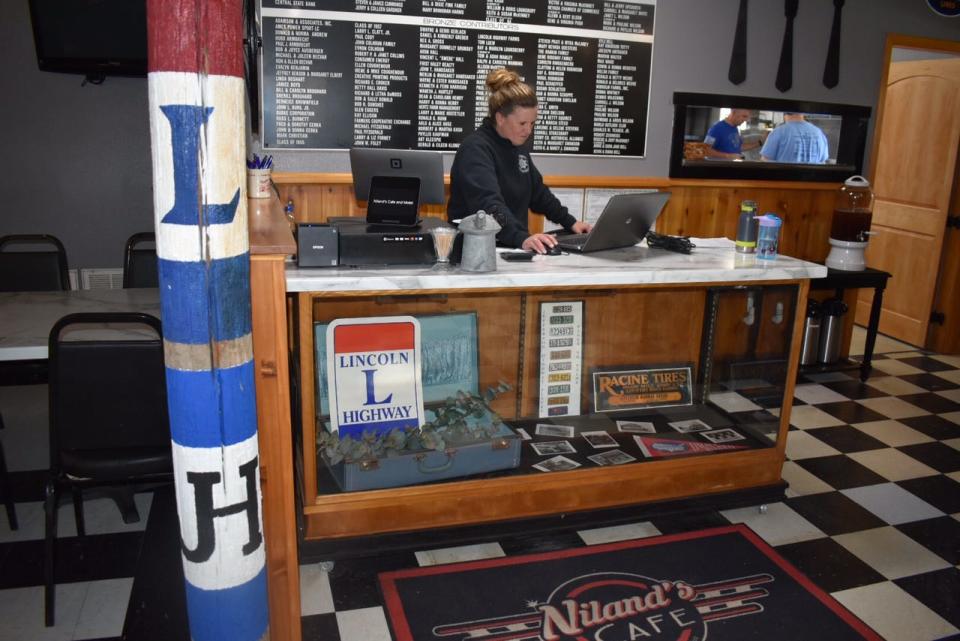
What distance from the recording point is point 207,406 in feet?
5.55

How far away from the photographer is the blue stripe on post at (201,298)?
1624 millimetres

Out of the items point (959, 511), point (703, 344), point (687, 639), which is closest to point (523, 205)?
point (703, 344)

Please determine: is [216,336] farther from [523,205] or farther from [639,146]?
[639,146]

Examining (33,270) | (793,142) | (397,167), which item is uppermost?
(793,142)

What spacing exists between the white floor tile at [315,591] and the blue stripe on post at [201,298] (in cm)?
112

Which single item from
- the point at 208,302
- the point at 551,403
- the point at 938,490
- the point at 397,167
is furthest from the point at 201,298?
the point at 938,490

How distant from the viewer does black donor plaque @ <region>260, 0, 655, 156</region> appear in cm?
385

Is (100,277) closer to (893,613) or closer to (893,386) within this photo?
(893,613)

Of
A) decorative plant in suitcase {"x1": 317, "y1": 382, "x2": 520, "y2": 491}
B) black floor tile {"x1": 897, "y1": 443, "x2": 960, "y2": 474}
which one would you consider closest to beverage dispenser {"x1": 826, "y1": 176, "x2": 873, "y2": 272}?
black floor tile {"x1": 897, "y1": 443, "x2": 960, "y2": 474}

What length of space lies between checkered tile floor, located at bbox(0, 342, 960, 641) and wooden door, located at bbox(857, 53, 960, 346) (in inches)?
75.2

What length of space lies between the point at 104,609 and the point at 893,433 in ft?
12.7

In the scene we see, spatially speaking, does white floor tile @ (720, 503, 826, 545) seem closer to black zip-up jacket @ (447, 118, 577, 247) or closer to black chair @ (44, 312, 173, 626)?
black zip-up jacket @ (447, 118, 577, 247)

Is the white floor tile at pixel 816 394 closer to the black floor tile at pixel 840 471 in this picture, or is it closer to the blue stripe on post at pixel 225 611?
the black floor tile at pixel 840 471

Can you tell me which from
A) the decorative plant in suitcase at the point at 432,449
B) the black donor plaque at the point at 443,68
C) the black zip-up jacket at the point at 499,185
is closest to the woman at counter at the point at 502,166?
the black zip-up jacket at the point at 499,185
